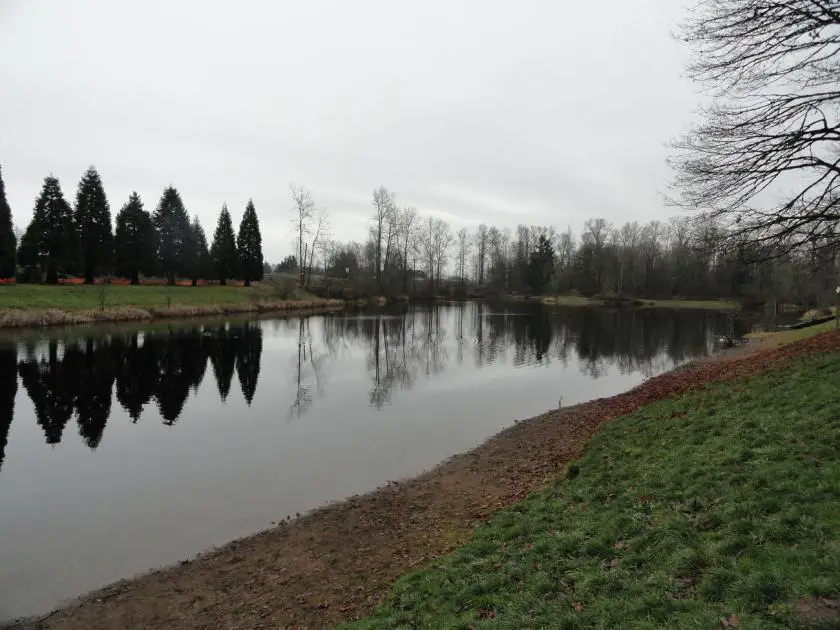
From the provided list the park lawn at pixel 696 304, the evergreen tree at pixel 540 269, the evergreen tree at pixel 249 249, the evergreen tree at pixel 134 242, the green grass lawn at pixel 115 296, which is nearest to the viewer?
the green grass lawn at pixel 115 296

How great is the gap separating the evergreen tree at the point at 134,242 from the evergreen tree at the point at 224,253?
8257 mm

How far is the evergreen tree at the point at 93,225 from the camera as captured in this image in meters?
44.3

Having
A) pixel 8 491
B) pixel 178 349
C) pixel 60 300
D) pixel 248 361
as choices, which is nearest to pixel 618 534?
pixel 8 491

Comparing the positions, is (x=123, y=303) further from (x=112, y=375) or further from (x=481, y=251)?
(x=481, y=251)

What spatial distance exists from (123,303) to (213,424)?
1232 inches

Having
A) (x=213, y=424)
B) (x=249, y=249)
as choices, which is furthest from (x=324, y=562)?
(x=249, y=249)

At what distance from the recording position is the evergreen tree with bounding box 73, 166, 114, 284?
145 feet

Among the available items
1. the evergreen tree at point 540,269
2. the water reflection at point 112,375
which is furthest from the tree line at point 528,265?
the water reflection at point 112,375

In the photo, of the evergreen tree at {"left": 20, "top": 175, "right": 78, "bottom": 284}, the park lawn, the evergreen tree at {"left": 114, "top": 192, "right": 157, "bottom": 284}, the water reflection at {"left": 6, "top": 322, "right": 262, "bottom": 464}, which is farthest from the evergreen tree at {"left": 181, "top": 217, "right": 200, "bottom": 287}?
the park lawn

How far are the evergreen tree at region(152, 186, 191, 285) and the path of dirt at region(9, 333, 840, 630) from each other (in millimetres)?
49594

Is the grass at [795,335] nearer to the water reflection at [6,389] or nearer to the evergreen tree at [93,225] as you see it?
the water reflection at [6,389]

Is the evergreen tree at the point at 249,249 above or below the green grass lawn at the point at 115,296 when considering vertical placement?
above

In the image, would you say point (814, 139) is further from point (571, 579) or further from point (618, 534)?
point (571, 579)

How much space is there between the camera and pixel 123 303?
3925 cm
